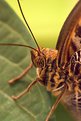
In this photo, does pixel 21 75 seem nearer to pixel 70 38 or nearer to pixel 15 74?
pixel 15 74

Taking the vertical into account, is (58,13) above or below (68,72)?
above

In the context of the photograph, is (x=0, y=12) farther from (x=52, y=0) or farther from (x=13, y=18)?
(x=52, y=0)

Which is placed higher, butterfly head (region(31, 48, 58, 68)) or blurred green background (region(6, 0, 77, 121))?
blurred green background (region(6, 0, 77, 121))

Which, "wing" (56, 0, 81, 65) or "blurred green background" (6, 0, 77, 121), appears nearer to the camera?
"wing" (56, 0, 81, 65)

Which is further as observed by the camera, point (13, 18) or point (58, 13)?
point (58, 13)

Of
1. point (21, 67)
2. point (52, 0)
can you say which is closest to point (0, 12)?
point (21, 67)

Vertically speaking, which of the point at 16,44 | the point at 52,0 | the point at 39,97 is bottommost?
the point at 39,97
